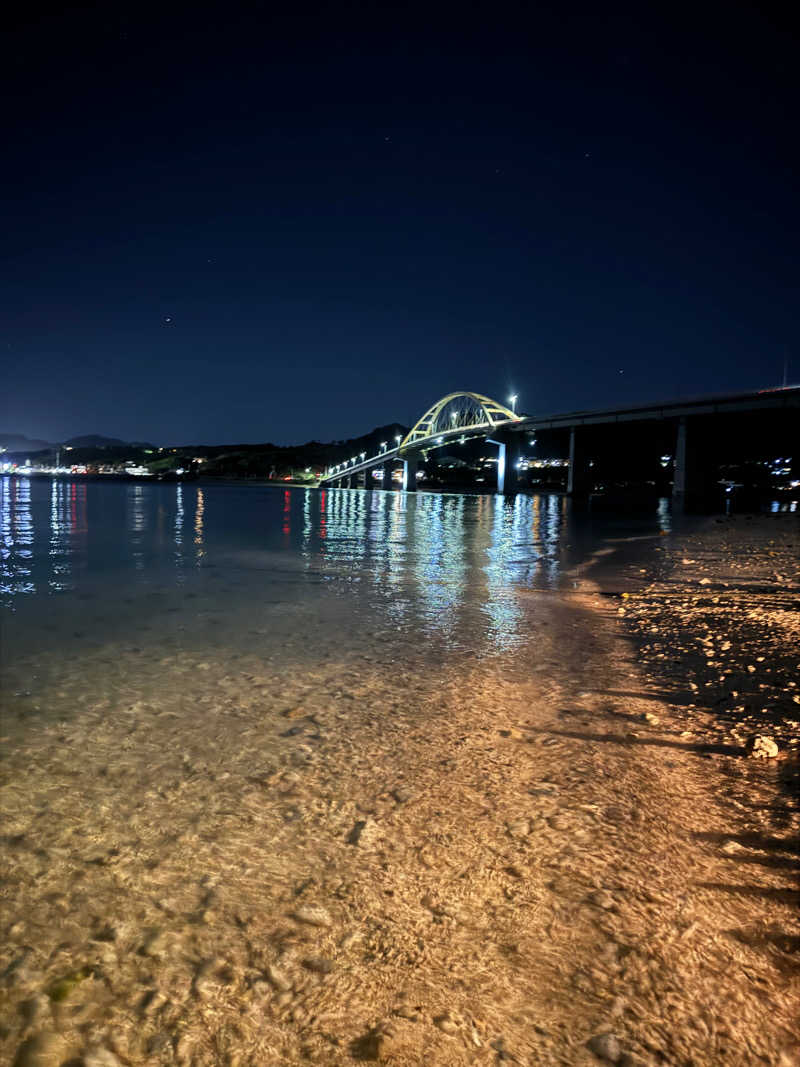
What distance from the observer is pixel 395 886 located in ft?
11.3

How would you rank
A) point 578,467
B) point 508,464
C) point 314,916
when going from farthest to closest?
1. point 508,464
2. point 578,467
3. point 314,916

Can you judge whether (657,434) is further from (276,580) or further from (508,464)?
(276,580)

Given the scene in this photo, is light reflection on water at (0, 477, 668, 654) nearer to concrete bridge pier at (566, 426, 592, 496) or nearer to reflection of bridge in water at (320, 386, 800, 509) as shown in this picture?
reflection of bridge in water at (320, 386, 800, 509)

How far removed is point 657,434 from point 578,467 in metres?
44.3

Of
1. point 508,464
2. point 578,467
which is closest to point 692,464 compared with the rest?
point 578,467

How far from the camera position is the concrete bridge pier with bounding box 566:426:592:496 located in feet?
334

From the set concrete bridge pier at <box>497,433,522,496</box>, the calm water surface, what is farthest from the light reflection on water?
concrete bridge pier at <box>497,433,522,496</box>

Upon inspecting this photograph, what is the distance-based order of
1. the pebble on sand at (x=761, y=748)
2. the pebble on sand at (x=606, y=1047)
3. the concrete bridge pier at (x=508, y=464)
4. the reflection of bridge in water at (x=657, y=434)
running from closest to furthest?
1. the pebble on sand at (x=606, y=1047)
2. the pebble on sand at (x=761, y=748)
3. the reflection of bridge in water at (x=657, y=434)
4. the concrete bridge pier at (x=508, y=464)

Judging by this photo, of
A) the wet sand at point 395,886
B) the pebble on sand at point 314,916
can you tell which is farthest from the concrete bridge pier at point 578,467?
the pebble on sand at point 314,916

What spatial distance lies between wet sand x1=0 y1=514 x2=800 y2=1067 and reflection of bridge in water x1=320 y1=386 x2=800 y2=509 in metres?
65.5

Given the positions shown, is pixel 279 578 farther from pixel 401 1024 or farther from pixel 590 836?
pixel 401 1024

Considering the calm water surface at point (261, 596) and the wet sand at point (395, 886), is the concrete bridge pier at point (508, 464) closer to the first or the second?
the calm water surface at point (261, 596)

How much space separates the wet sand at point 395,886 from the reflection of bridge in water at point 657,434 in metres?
65.5

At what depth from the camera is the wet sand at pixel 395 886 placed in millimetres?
2562
